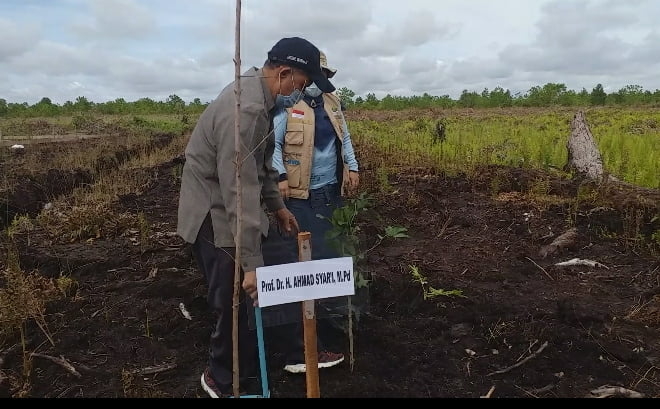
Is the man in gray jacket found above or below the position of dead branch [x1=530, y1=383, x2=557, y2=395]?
above

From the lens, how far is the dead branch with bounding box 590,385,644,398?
2.49 meters

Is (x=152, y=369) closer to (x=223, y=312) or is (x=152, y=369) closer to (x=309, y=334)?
(x=223, y=312)

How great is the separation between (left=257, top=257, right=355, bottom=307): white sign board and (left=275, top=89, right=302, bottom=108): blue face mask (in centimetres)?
81

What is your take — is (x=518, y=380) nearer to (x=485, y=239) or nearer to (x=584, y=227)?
(x=485, y=239)

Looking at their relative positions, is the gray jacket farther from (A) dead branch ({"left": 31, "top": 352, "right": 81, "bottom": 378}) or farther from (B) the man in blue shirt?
(A) dead branch ({"left": 31, "top": 352, "right": 81, "bottom": 378})

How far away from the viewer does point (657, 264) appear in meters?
4.16

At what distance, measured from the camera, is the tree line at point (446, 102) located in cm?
3147

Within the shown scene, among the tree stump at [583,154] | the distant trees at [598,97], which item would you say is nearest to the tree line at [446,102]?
the distant trees at [598,97]

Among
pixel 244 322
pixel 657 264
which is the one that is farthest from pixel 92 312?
pixel 657 264

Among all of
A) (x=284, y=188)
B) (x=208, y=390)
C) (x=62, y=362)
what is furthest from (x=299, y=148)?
(x=62, y=362)

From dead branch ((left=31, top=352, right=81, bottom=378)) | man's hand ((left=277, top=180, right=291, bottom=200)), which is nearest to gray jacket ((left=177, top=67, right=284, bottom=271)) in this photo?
man's hand ((left=277, top=180, right=291, bottom=200))

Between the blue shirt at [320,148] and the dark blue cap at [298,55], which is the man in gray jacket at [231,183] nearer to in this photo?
the dark blue cap at [298,55]

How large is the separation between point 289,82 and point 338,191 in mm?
1310
